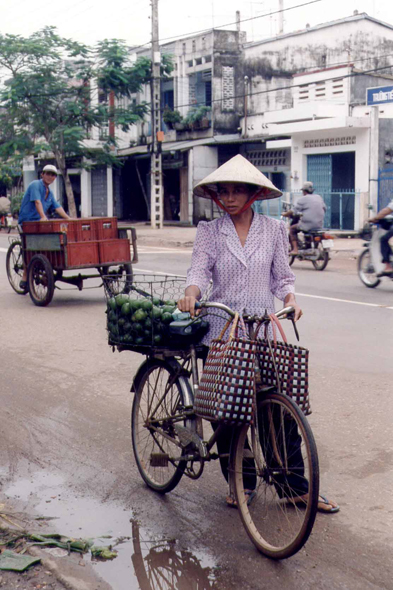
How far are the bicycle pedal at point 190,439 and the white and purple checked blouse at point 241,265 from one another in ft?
1.46

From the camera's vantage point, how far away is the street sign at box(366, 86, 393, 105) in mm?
21531

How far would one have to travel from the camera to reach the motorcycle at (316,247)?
15.4m

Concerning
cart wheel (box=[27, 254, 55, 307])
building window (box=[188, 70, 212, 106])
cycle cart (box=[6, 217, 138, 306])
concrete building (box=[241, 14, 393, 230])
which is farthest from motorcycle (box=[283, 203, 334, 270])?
building window (box=[188, 70, 212, 106])

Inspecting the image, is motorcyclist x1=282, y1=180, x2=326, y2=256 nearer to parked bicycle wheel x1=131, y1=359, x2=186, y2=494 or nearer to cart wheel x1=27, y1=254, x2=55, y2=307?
cart wheel x1=27, y1=254, x2=55, y2=307

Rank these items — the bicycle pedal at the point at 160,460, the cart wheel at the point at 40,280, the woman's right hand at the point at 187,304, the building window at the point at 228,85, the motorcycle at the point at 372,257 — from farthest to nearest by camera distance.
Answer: the building window at the point at 228,85 < the motorcycle at the point at 372,257 < the cart wheel at the point at 40,280 < the bicycle pedal at the point at 160,460 < the woman's right hand at the point at 187,304

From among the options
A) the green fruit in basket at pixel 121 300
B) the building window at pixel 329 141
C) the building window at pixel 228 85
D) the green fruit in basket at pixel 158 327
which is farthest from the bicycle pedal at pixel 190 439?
the building window at pixel 228 85

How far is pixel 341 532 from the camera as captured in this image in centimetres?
361

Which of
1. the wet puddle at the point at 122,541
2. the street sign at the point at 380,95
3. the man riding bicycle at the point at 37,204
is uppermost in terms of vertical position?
the street sign at the point at 380,95

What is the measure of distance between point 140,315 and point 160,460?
0.81m

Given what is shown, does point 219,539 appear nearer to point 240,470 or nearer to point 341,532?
point 240,470

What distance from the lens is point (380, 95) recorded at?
21.8m

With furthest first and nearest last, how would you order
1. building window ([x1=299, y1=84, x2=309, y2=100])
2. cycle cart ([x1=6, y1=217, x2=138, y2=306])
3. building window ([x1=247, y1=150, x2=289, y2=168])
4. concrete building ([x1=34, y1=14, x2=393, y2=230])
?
1. building window ([x1=247, y1=150, x2=289, y2=168])
2. building window ([x1=299, y1=84, x2=309, y2=100])
3. concrete building ([x1=34, y1=14, x2=393, y2=230])
4. cycle cart ([x1=6, y1=217, x2=138, y2=306])

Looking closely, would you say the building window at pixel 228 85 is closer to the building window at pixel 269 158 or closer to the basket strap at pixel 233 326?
the building window at pixel 269 158

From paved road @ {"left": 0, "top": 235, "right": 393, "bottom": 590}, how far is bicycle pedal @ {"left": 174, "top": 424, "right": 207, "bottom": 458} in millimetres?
375
